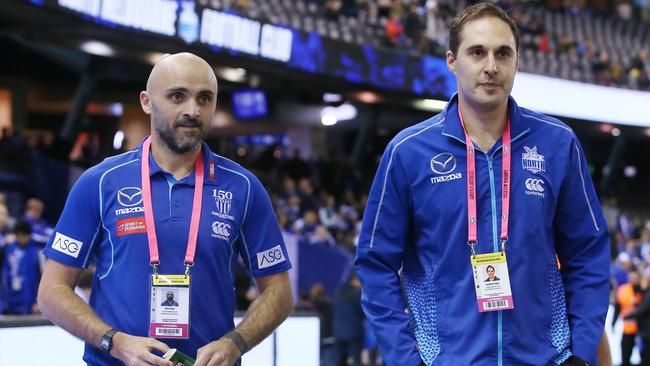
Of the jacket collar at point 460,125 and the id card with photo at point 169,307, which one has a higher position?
the jacket collar at point 460,125

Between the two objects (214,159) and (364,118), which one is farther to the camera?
(364,118)

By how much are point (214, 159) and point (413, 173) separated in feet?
2.64

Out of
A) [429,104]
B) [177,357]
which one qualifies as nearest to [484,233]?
[177,357]

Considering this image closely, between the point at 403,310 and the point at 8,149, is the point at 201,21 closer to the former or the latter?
the point at 8,149

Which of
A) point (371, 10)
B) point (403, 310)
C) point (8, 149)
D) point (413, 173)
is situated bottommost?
point (403, 310)

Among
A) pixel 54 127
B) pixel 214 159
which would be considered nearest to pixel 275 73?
pixel 54 127

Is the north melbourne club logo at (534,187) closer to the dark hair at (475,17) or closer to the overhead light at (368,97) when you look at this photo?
the dark hair at (475,17)

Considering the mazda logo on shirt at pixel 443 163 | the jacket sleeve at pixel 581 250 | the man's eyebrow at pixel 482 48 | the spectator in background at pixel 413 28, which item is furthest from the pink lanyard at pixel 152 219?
the spectator in background at pixel 413 28

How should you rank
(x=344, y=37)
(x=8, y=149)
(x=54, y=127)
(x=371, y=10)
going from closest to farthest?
(x=8, y=149), (x=344, y=37), (x=371, y=10), (x=54, y=127)

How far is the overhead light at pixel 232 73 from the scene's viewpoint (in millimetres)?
21094

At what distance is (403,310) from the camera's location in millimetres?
3410

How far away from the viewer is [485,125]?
3525mm

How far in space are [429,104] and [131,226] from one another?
22.7 metres

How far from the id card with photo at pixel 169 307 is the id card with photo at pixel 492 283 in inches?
38.2
